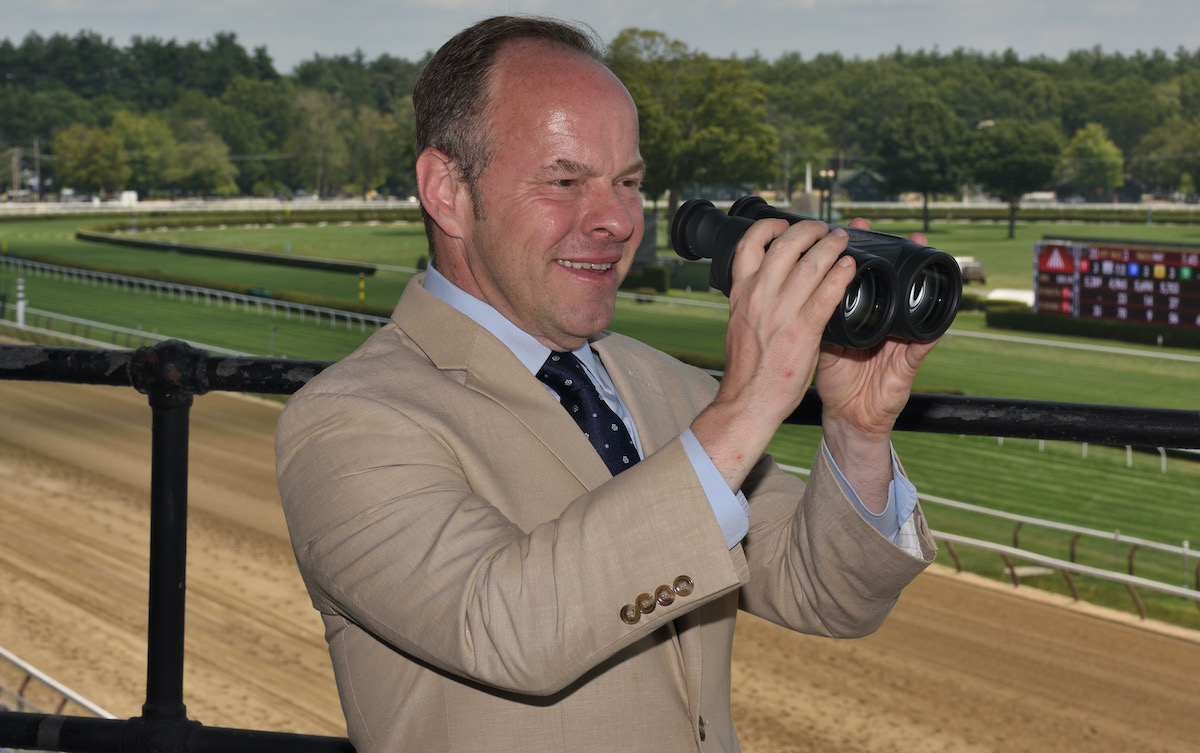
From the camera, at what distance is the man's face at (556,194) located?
1.60 meters

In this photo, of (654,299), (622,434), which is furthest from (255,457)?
(654,299)

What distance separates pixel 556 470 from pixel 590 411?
17 cm

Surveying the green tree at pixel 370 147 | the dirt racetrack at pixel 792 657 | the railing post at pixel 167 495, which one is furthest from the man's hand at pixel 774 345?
the green tree at pixel 370 147

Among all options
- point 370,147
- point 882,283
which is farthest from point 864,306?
point 370,147

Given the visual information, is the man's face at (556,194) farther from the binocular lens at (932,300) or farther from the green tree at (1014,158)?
the green tree at (1014,158)

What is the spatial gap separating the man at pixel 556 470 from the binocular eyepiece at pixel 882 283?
0.10m

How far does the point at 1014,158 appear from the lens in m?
87.1

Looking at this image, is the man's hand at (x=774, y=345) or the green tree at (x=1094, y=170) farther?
the green tree at (x=1094, y=170)

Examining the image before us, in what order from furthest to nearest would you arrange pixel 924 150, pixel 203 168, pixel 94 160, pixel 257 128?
pixel 257 128 → pixel 203 168 → pixel 94 160 → pixel 924 150

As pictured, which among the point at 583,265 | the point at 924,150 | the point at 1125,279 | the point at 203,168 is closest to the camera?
the point at 583,265

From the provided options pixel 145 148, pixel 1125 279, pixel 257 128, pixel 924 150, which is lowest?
pixel 1125 279

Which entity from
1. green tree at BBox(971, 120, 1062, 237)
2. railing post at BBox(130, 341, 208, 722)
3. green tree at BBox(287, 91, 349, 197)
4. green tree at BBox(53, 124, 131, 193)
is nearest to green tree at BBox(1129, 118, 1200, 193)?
green tree at BBox(971, 120, 1062, 237)

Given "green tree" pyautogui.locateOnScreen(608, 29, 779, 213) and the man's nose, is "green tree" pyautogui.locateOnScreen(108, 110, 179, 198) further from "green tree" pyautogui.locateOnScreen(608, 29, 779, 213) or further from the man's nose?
the man's nose

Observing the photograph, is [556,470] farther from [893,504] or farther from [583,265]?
[893,504]
